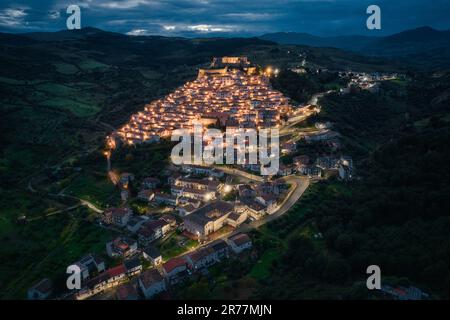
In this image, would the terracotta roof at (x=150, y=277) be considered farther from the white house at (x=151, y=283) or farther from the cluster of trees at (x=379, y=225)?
the cluster of trees at (x=379, y=225)

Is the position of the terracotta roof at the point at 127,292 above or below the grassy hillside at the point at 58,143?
below

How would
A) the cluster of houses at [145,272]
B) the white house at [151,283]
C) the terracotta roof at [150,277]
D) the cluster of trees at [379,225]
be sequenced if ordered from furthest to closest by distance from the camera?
the cluster of houses at [145,272], the terracotta roof at [150,277], the white house at [151,283], the cluster of trees at [379,225]

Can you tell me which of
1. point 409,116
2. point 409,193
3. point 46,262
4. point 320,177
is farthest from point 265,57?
point 46,262

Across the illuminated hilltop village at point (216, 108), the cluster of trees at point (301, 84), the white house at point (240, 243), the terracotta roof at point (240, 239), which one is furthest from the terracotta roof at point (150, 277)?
the cluster of trees at point (301, 84)

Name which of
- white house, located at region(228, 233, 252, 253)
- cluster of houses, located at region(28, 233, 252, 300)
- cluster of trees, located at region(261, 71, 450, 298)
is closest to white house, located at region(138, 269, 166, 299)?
cluster of houses, located at region(28, 233, 252, 300)

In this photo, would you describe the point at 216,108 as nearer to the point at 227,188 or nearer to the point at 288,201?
the point at 227,188

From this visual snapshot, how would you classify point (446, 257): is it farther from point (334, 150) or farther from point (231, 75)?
point (231, 75)

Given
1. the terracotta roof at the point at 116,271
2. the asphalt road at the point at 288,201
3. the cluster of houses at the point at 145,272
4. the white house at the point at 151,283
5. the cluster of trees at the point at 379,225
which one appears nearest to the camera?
the cluster of trees at the point at 379,225

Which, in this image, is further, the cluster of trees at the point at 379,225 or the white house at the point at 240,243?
the white house at the point at 240,243

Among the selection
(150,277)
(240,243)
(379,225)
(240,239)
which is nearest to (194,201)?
(240,239)
